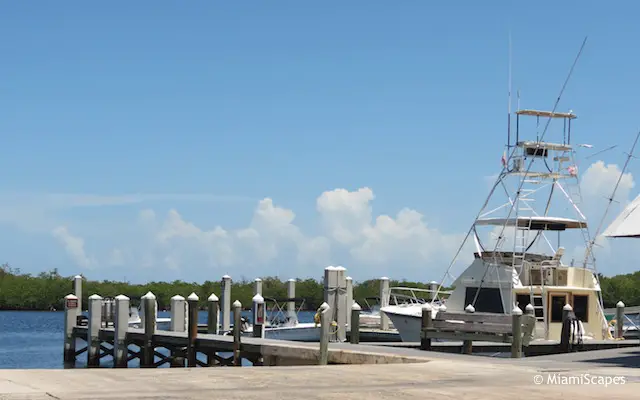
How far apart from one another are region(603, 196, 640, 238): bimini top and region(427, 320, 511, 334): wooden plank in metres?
4.91

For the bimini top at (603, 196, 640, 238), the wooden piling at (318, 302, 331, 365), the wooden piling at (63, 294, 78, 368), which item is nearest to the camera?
the bimini top at (603, 196, 640, 238)

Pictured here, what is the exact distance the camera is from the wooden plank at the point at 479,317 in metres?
24.1

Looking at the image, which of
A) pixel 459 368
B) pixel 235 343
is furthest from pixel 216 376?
pixel 235 343

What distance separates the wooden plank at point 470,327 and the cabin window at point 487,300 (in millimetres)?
Answer: 7838

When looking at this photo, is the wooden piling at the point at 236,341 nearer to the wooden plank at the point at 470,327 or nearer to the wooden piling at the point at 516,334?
the wooden plank at the point at 470,327

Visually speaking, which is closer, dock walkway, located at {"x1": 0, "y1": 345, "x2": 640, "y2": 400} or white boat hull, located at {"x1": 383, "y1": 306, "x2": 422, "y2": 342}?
dock walkway, located at {"x1": 0, "y1": 345, "x2": 640, "y2": 400}

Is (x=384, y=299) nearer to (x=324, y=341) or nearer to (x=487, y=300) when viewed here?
(x=487, y=300)

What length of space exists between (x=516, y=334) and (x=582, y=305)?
34.2ft

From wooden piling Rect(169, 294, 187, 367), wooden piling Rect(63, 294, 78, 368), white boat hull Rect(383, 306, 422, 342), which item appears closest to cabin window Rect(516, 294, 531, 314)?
Answer: white boat hull Rect(383, 306, 422, 342)

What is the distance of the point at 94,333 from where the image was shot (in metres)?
35.3

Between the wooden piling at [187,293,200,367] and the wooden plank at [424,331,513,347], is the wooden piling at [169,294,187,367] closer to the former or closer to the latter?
the wooden piling at [187,293,200,367]

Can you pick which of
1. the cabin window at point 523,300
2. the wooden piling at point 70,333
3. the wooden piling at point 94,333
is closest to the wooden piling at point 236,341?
the wooden piling at point 94,333

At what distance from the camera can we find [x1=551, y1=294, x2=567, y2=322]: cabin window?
31.8 metres

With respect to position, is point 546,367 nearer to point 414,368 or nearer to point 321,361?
point 414,368
